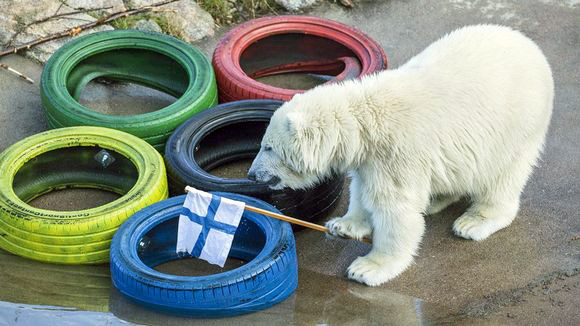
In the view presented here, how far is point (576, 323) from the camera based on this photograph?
4652mm

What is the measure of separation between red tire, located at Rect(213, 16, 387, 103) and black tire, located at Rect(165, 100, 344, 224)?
48cm

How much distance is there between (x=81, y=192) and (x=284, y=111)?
1906mm

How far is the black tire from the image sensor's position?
5.31 meters

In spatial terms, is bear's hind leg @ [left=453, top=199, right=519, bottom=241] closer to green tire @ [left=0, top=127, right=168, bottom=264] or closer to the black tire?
the black tire

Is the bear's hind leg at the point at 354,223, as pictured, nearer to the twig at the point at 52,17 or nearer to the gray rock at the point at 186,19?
the gray rock at the point at 186,19

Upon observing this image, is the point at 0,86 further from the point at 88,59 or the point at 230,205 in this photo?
the point at 230,205

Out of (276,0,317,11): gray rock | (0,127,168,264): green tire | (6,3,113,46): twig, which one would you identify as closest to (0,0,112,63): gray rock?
(6,3,113,46): twig

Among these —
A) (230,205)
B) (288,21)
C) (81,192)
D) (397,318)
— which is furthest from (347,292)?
(288,21)

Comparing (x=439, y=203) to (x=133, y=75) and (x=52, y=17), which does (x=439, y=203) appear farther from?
(x=52, y=17)

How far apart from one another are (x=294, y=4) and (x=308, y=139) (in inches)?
153

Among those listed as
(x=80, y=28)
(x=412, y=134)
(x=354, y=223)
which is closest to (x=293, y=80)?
(x=80, y=28)

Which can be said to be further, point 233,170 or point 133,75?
point 133,75

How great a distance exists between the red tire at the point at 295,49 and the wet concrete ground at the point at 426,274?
0.80 meters

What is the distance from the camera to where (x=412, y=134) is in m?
4.85
